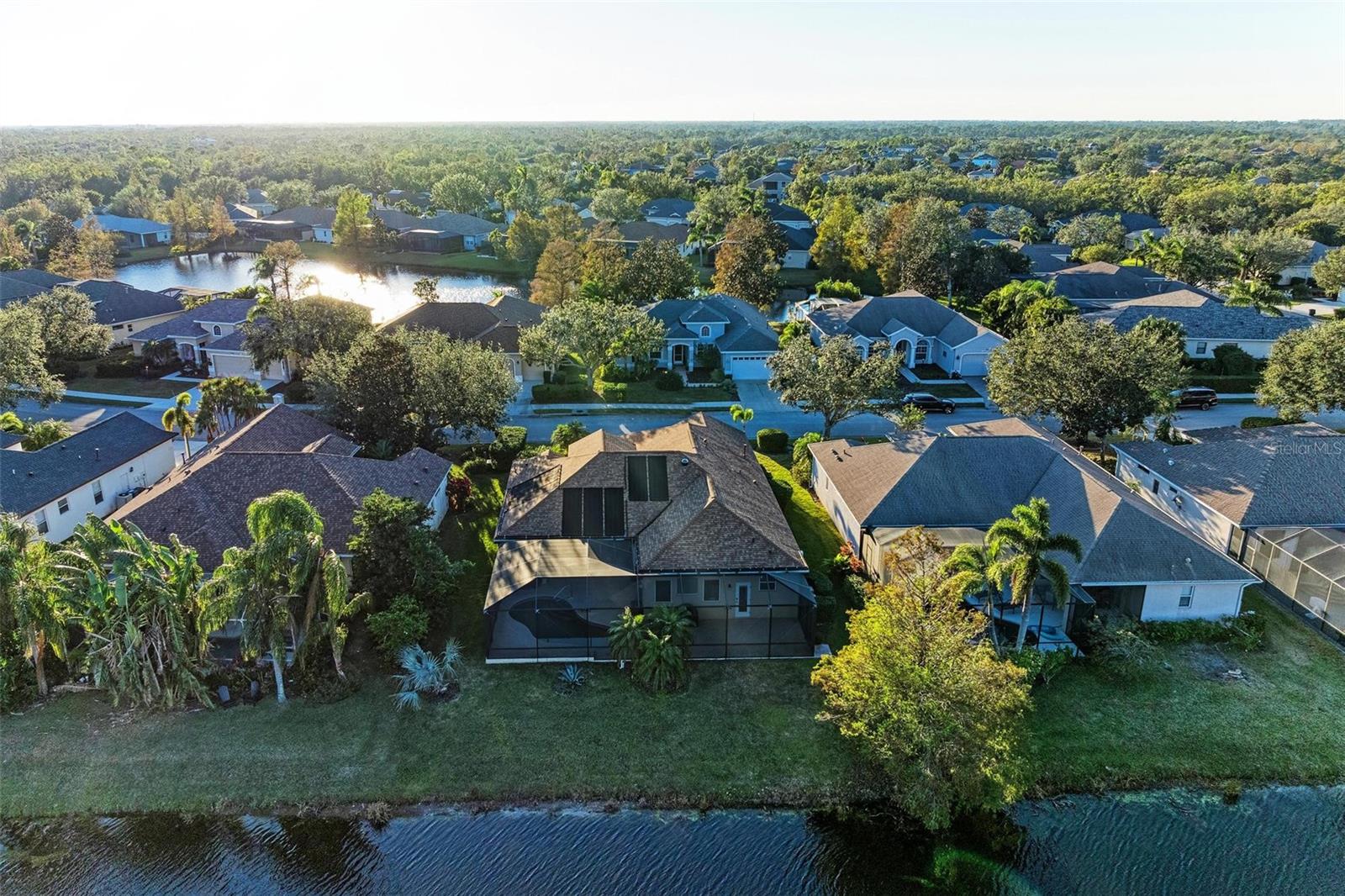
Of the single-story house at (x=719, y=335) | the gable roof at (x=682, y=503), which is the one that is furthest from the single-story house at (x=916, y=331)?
the gable roof at (x=682, y=503)

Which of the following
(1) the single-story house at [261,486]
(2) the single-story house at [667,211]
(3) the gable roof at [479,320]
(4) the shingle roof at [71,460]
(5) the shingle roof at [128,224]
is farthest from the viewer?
(2) the single-story house at [667,211]

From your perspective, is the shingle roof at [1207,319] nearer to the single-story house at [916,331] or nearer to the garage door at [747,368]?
the single-story house at [916,331]

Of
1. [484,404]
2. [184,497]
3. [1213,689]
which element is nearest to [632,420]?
[484,404]

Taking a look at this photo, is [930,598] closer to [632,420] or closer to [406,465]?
[406,465]

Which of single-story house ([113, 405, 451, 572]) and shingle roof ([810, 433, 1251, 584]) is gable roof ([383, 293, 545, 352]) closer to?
single-story house ([113, 405, 451, 572])

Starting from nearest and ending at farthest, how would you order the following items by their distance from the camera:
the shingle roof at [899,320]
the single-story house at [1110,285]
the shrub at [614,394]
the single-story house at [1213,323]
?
1. the shrub at [614,394]
2. the single-story house at [1213,323]
3. the shingle roof at [899,320]
4. the single-story house at [1110,285]

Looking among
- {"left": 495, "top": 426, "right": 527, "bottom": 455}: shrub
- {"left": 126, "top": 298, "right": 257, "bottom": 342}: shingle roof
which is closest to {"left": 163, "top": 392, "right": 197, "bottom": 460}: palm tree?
{"left": 495, "top": 426, "right": 527, "bottom": 455}: shrub

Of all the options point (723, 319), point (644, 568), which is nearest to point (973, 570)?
point (644, 568)

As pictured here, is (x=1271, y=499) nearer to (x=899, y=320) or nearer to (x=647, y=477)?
(x=647, y=477)
